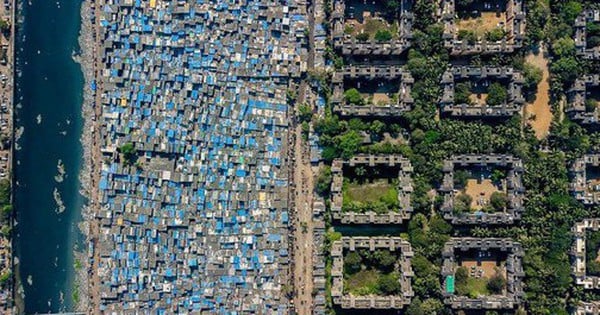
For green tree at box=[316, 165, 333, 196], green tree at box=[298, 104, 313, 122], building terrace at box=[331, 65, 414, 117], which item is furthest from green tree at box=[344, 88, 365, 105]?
green tree at box=[316, 165, 333, 196]

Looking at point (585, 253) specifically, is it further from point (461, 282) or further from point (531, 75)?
point (531, 75)

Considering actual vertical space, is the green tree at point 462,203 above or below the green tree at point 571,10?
below

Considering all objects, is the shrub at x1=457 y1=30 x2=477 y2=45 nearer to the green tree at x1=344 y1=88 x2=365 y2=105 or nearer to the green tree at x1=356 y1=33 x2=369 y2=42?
the green tree at x1=356 y1=33 x2=369 y2=42

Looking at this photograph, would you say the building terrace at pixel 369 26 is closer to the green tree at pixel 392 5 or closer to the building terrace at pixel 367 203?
the green tree at pixel 392 5

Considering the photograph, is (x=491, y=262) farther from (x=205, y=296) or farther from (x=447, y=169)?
(x=205, y=296)

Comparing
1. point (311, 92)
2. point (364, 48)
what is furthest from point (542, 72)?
point (311, 92)

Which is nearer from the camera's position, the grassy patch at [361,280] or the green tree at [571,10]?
the green tree at [571,10]

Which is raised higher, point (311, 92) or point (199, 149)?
point (311, 92)

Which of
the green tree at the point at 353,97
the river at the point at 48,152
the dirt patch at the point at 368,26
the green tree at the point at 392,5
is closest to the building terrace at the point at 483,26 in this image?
the green tree at the point at 392,5
